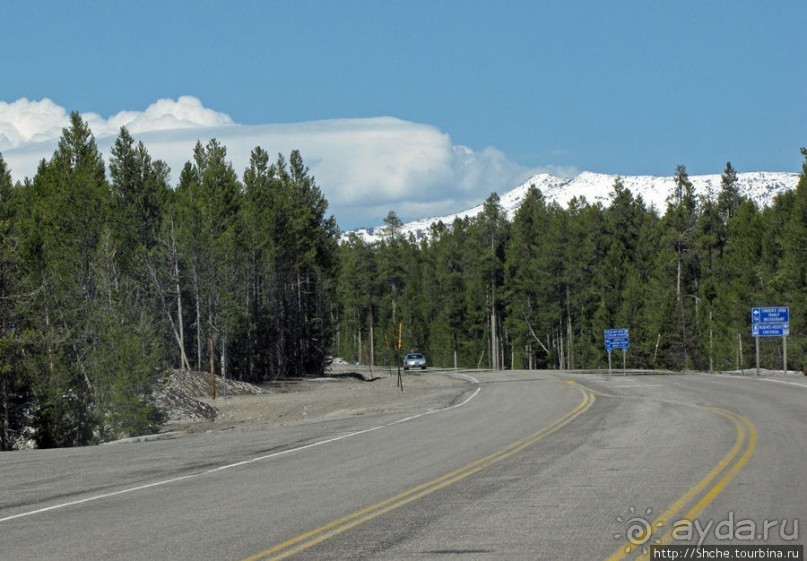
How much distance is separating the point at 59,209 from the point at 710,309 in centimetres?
6252

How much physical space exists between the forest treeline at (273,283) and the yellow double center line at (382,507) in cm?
2286

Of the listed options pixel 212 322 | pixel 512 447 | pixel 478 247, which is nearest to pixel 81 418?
pixel 212 322

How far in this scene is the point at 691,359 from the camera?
9362cm

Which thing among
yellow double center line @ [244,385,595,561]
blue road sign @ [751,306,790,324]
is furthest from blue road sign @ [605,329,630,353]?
yellow double center line @ [244,385,595,561]

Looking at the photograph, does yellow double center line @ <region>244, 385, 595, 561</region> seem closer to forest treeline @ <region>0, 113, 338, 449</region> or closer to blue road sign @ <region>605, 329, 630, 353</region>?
forest treeline @ <region>0, 113, 338, 449</region>

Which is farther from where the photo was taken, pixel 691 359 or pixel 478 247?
pixel 478 247

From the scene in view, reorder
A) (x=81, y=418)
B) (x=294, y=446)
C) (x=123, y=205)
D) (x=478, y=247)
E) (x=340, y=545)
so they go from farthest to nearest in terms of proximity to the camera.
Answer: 1. (x=478, y=247)
2. (x=123, y=205)
3. (x=81, y=418)
4. (x=294, y=446)
5. (x=340, y=545)

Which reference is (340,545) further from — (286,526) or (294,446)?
(294,446)

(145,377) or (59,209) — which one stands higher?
(59,209)

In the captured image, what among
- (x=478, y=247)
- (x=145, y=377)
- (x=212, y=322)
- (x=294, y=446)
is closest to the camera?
(x=294, y=446)

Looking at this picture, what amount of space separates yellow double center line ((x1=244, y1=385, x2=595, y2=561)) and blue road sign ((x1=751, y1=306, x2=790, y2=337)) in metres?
29.2

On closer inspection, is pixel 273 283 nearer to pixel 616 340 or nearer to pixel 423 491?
pixel 616 340
